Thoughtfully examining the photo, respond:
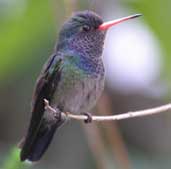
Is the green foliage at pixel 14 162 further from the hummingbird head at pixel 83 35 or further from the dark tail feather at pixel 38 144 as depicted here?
the hummingbird head at pixel 83 35

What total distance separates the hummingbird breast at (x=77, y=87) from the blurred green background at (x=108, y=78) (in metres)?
0.15

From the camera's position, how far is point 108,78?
4840mm

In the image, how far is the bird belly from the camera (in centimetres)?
354

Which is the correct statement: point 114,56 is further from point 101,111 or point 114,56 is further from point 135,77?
point 101,111

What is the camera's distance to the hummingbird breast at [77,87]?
11.6ft

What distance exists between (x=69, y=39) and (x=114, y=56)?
96 centimetres

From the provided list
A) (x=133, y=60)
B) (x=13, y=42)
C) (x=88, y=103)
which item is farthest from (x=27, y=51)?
(x=88, y=103)

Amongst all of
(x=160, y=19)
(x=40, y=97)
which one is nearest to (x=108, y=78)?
(x=160, y=19)

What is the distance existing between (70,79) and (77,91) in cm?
8

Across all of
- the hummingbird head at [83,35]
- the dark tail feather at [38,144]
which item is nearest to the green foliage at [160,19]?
the hummingbird head at [83,35]

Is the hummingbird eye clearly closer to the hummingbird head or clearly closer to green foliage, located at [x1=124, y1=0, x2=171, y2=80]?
the hummingbird head

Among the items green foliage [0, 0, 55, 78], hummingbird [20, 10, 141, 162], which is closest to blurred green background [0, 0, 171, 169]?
green foliage [0, 0, 55, 78]

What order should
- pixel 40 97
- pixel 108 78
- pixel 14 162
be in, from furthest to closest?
pixel 108 78
pixel 40 97
pixel 14 162

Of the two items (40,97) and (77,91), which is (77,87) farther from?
(40,97)
